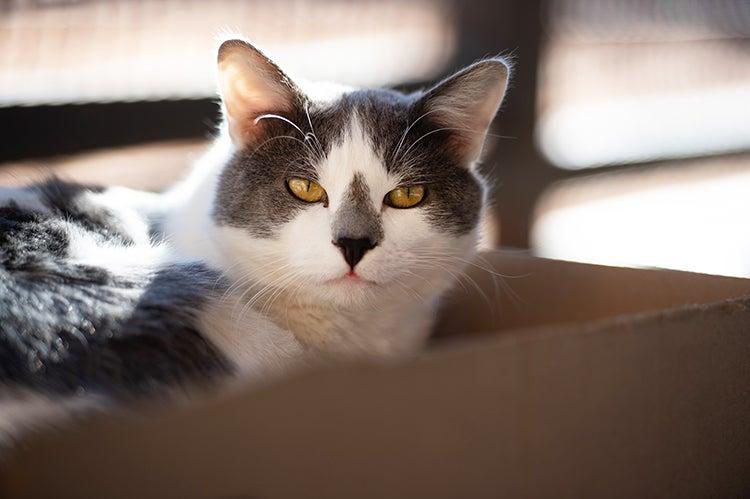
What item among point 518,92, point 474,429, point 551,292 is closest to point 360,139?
point 551,292

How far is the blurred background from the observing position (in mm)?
1860

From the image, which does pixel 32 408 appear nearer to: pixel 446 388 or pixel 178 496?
pixel 178 496

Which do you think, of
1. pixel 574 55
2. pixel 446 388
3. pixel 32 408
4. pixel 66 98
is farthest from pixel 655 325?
pixel 574 55

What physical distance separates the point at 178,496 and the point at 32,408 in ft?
0.52

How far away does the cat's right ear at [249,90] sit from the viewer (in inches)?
46.5

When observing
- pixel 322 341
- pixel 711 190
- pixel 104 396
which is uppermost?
pixel 104 396

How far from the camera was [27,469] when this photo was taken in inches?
21.5

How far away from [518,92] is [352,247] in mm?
1666

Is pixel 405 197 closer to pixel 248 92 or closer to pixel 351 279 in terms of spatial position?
pixel 351 279

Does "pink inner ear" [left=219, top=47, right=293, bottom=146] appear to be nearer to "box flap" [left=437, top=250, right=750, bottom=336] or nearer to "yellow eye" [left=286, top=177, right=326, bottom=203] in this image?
"yellow eye" [left=286, top=177, right=326, bottom=203]

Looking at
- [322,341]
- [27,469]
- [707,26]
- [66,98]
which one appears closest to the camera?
[27,469]

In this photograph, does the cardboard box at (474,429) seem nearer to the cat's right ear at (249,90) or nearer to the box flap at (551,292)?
the box flap at (551,292)

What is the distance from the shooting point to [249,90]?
4.02 ft

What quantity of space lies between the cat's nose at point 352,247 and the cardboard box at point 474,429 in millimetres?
373
